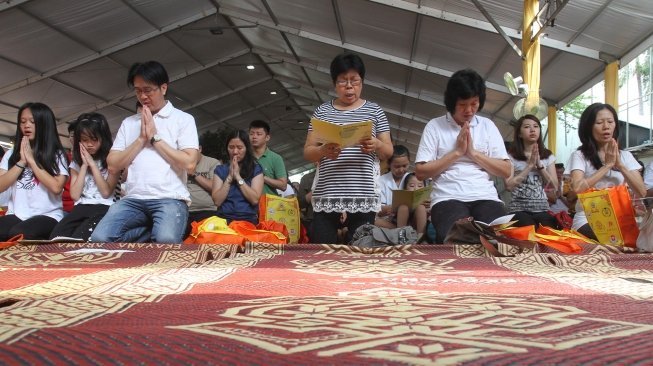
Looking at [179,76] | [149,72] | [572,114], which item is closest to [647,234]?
[149,72]

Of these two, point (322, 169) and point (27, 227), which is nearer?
point (322, 169)

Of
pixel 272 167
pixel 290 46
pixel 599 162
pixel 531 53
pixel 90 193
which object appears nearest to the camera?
pixel 599 162

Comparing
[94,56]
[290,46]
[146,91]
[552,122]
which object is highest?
[290,46]

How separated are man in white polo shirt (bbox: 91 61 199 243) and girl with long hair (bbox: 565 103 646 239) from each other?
1.86 meters

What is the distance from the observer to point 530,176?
3076 millimetres

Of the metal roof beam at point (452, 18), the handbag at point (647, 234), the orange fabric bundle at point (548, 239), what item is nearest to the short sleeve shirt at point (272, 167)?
the orange fabric bundle at point (548, 239)

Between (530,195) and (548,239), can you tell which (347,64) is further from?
(530,195)

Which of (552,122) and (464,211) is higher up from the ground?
(552,122)

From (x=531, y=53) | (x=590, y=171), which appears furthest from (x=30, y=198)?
(x=531, y=53)

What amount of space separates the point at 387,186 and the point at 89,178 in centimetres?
197

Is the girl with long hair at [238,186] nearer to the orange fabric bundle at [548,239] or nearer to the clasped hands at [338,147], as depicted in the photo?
the clasped hands at [338,147]

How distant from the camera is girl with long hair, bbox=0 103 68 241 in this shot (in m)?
2.68

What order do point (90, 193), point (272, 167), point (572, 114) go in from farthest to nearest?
point (572, 114) < point (272, 167) < point (90, 193)

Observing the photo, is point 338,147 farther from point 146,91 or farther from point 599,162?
point 599,162
